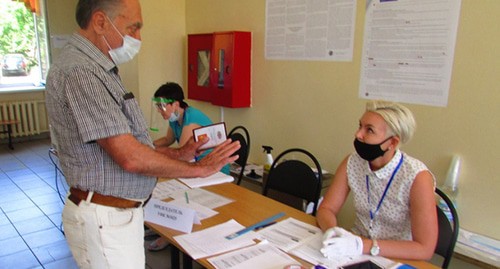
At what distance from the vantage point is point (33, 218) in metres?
3.38

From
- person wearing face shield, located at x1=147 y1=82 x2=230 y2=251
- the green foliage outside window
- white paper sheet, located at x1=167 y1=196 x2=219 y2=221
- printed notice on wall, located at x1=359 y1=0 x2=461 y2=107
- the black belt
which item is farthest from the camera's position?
the green foliage outside window

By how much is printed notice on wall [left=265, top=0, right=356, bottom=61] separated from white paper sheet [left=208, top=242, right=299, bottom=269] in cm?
168

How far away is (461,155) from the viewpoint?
213 centimetres

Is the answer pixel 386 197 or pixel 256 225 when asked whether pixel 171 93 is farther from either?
pixel 386 197

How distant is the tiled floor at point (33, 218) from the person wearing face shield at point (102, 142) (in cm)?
147

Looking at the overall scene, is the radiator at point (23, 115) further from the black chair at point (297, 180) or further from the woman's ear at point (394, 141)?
the woman's ear at point (394, 141)

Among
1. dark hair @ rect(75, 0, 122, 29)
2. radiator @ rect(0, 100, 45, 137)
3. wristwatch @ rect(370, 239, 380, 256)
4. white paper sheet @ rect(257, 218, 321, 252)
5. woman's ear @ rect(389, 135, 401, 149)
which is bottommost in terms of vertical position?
radiator @ rect(0, 100, 45, 137)

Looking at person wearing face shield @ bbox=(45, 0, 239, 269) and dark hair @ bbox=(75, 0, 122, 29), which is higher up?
dark hair @ bbox=(75, 0, 122, 29)

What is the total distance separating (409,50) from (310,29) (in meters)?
0.82

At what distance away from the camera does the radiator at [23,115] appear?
5.89 m

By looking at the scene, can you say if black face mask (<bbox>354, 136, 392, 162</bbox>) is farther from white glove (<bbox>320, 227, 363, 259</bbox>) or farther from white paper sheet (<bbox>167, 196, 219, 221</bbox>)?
white paper sheet (<bbox>167, 196, 219, 221</bbox>)

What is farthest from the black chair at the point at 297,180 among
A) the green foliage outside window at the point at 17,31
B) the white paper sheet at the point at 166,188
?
the green foliage outside window at the point at 17,31

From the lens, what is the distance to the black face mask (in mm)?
1518

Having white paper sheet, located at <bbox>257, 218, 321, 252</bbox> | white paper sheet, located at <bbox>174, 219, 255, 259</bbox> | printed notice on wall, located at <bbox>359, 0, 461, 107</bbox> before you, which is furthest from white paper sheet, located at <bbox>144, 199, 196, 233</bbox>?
printed notice on wall, located at <bbox>359, 0, 461, 107</bbox>
